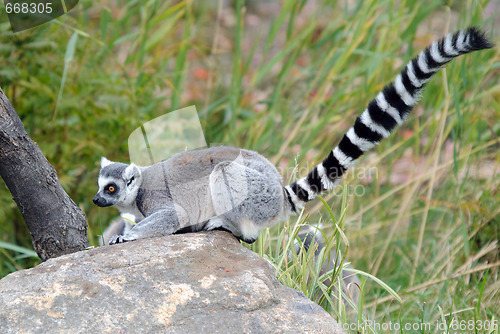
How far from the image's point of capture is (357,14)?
210 inches

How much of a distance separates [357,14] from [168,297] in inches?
150

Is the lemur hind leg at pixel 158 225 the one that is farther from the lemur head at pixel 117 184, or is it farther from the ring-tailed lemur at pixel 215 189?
the lemur head at pixel 117 184

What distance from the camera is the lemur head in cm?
337

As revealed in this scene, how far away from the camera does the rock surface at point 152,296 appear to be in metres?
2.33

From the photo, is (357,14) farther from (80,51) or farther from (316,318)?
(316,318)

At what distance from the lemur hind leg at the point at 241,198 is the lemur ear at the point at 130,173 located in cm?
50

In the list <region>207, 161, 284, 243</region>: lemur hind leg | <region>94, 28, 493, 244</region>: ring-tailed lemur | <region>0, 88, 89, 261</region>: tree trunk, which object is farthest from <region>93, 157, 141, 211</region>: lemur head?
<region>207, 161, 284, 243</region>: lemur hind leg

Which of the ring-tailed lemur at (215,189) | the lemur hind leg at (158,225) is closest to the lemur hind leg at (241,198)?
the ring-tailed lemur at (215,189)

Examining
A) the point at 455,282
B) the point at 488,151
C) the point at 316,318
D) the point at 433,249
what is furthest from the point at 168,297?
the point at 488,151

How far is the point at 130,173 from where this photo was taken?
3.45 meters

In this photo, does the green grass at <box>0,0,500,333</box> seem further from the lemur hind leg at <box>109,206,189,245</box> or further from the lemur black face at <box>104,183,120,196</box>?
the lemur black face at <box>104,183,120,196</box>

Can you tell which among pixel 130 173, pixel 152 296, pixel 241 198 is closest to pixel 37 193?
pixel 130 173

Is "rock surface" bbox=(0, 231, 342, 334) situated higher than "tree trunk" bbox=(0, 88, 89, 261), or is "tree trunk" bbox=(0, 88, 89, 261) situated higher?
"tree trunk" bbox=(0, 88, 89, 261)

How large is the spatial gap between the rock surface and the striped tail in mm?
764
